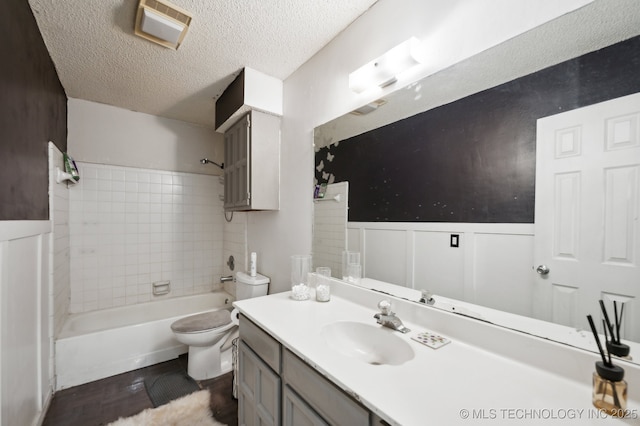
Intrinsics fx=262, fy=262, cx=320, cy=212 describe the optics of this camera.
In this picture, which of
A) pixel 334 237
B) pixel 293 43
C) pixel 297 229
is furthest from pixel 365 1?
pixel 297 229

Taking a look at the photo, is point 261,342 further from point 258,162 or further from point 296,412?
point 258,162

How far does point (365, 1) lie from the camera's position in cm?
137

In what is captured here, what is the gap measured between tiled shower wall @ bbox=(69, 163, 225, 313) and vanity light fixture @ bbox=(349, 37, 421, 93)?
2452mm

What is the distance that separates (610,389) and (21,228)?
2.26m

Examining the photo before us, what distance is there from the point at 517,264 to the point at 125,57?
100 inches

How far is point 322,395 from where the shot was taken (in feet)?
2.73

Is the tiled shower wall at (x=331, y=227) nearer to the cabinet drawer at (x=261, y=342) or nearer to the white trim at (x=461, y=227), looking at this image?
the white trim at (x=461, y=227)

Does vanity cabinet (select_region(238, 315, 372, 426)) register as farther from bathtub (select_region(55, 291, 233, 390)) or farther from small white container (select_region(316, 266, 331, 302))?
bathtub (select_region(55, 291, 233, 390))

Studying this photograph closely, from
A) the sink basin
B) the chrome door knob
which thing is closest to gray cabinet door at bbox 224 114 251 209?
the sink basin

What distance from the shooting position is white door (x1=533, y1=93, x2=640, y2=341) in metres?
0.68

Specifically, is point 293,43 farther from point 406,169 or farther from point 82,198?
point 82,198

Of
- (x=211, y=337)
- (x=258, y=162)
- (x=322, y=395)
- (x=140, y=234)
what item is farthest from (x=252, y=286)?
(x=140, y=234)

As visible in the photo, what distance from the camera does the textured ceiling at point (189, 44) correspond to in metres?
1.39

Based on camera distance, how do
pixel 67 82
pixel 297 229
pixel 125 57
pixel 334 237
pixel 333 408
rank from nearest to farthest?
pixel 333 408 < pixel 334 237 < pixel 125 57 < pixel 297 229 < pixel 67 82
